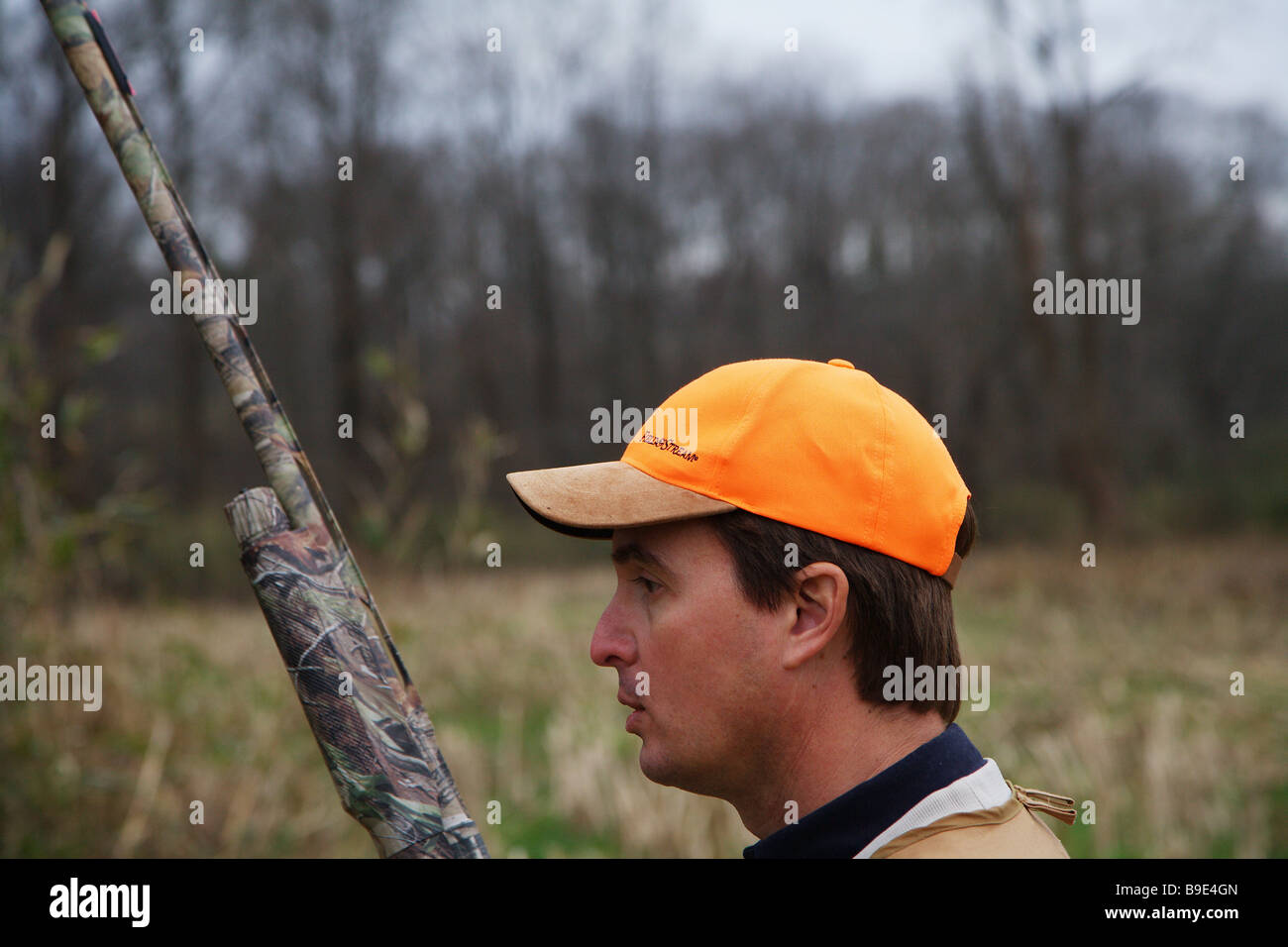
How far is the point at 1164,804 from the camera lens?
5.50m

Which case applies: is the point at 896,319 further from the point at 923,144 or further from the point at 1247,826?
the point at 1247,826

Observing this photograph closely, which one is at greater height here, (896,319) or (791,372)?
(896,319)

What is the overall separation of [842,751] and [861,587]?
0.24 meters

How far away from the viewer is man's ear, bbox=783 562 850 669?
1.61 m

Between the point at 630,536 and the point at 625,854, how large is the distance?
376 cm

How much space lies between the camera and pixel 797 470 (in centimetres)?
164

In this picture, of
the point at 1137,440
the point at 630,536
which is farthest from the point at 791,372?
the point at 1137,440

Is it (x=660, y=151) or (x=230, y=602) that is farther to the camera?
(x=660, y=151)

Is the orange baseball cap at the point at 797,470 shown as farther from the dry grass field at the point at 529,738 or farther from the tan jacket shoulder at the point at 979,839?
the dry grass field at the point at 529,738

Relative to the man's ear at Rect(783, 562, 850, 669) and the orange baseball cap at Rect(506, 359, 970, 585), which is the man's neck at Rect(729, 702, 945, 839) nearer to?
the man's ear at Rect(783, 562, 850, 669)

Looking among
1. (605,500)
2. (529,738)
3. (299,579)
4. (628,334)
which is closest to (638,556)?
(605,500)

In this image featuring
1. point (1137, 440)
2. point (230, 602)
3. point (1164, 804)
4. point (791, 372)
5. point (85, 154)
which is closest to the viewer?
point (791, 372)

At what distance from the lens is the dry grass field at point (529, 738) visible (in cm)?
458

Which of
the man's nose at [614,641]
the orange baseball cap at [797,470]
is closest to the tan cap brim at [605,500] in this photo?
the orange baseball cap at [797,470]
